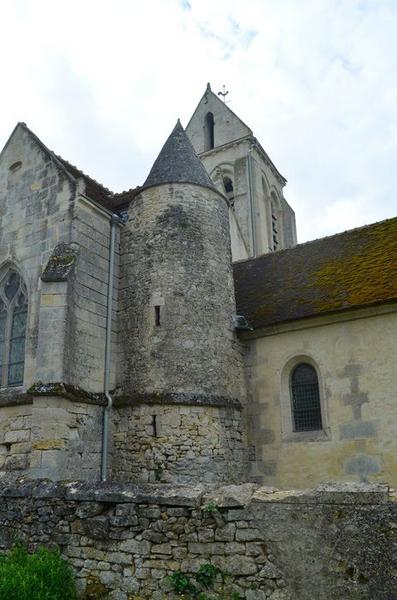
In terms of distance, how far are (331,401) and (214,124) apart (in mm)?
22017

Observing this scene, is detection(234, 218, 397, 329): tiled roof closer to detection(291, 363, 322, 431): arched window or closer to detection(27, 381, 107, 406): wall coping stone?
detection(291, 363, 322, 431): arched window

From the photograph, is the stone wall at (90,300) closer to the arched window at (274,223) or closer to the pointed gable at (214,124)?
the arched window at (274,223)

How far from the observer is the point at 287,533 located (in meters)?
4.41

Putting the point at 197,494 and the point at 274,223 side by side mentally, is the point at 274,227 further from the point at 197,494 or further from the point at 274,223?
the point at 197,494

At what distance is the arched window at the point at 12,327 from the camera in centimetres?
1108

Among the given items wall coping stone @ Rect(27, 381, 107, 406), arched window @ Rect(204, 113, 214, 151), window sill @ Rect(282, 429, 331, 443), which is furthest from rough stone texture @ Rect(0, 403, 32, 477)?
arched window @ Rect(204, 113, 214, 151)

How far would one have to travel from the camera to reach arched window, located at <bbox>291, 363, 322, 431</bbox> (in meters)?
10.9

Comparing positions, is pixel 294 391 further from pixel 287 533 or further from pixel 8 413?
pixel 287 533

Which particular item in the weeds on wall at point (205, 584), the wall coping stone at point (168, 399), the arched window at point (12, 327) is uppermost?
the arched window at point (12, 327)

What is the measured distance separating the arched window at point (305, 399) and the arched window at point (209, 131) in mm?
20138

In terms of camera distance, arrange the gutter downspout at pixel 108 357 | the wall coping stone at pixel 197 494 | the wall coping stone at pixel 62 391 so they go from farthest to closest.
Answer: the gutter downspout at pixel 108 357
the wall coping stone at pixel 62 391
the wall coping stone at pixel 197 494

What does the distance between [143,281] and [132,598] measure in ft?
24.5

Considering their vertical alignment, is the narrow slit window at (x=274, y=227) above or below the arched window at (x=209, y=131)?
below

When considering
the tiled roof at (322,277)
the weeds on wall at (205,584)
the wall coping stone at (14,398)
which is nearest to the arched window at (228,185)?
the tiled roof at (322,277)
